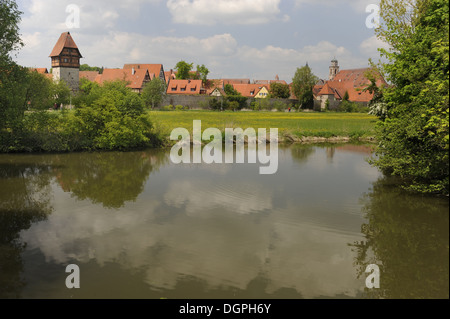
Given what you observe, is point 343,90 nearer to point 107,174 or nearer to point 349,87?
point 349,87

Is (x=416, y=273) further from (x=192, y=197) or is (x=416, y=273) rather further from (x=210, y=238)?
(x=192, y=197)

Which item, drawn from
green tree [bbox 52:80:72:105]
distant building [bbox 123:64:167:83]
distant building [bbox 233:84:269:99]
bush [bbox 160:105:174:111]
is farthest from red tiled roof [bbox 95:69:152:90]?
distant building [bbox 233:84:269:99]

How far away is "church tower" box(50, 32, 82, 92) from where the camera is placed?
Result: 205ft

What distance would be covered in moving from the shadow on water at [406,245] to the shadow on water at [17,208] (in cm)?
709

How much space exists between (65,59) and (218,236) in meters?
63.0

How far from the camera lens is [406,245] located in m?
8.95

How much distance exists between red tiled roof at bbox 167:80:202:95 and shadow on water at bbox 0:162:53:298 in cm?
5864

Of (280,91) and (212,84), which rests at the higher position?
(212,84)

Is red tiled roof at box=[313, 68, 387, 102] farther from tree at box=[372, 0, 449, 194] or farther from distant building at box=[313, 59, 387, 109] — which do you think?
tree at box=[372, 0, 449, 194]

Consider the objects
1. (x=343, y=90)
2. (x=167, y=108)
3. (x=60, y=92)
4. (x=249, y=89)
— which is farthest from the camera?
(x=249, y=89)

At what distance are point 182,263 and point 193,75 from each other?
85.6m

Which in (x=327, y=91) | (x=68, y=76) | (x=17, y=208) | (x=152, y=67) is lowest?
(x=17, y=208)

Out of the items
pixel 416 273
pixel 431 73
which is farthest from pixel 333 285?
pixel 431 73

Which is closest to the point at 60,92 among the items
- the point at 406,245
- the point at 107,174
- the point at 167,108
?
the point at 167,108
